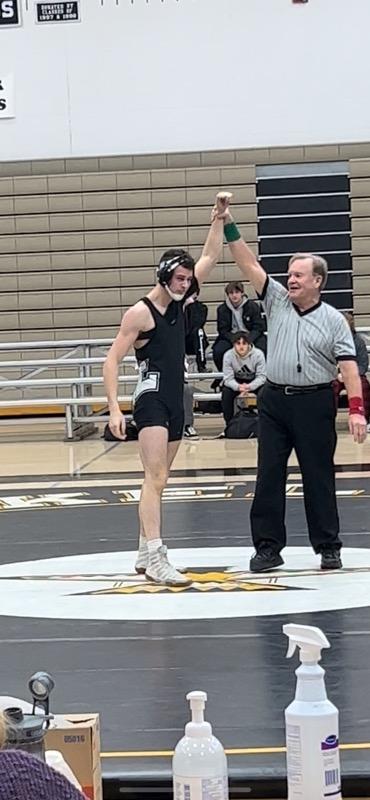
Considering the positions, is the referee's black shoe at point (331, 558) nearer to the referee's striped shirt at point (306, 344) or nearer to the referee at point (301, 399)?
the referee at point (301, 399)

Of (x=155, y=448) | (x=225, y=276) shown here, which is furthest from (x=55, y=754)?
(x=225, y=276)

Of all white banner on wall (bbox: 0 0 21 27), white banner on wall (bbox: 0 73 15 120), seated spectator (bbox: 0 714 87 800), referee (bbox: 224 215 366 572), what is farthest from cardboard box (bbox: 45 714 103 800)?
white banner on wall (bbox: 0 0 21 27)

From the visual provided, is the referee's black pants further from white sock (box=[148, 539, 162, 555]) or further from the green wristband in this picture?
the green wristband

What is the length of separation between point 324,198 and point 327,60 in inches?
67.4

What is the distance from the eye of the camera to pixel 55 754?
266 centimetres

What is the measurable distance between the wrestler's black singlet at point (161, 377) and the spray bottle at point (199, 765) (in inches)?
140

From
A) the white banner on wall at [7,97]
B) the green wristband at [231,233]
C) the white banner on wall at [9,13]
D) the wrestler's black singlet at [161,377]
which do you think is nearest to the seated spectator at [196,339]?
the white banner on wall at [7,97]

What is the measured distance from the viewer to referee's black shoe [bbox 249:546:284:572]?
6562 millimetres

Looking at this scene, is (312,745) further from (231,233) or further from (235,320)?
(235,320)

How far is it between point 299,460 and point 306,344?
0.56 metres

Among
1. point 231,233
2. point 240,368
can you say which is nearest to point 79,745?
point 231,233

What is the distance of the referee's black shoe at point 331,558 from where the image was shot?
652 cm

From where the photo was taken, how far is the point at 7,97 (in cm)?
1565

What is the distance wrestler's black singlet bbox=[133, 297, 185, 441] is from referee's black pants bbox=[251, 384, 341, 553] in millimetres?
438
